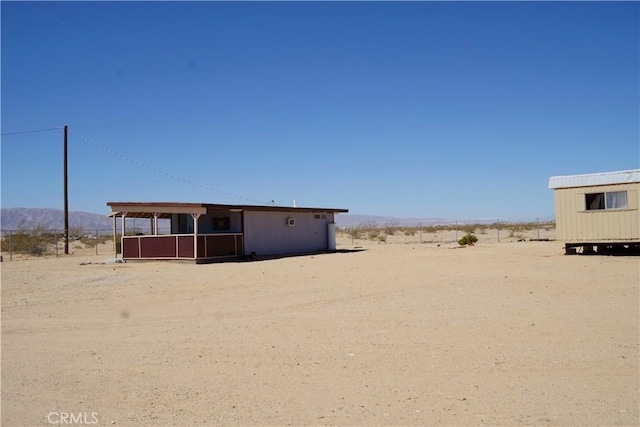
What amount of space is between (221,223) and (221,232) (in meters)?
0.49

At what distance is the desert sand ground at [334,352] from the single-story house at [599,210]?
6.42 meters

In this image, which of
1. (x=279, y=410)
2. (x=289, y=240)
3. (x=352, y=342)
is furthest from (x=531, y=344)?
(x=289, y=240)

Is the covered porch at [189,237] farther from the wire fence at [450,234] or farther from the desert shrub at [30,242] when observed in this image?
the wire fence at [450,234]

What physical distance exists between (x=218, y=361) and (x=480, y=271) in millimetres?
11128

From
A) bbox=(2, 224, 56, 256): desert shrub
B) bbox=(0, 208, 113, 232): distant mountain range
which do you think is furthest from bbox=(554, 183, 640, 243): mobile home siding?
bbox=(0, 208, 113, 232): distant mountain range

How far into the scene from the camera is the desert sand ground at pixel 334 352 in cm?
589

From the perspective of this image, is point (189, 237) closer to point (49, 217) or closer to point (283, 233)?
point (283, 233)

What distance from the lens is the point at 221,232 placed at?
28.4m

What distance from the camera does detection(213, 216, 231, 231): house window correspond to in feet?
93.8

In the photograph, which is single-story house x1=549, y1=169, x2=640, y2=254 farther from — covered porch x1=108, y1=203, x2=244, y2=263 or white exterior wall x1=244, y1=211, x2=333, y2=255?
covered porch x1=108, y1=203, x2=244, y2=263

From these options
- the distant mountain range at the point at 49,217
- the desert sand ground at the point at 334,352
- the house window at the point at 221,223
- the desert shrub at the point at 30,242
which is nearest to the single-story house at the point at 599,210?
the desert sand ground at the point at 334,352

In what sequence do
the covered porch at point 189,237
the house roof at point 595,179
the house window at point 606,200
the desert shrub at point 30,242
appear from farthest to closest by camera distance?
the desert shrub at point 30,242
the covered porch at point 189,237
the house window at point 606,200
the house roof at point 595,179

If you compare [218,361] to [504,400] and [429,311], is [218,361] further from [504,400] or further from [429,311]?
[429,311]

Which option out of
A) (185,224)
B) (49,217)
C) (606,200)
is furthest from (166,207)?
(49,217)
